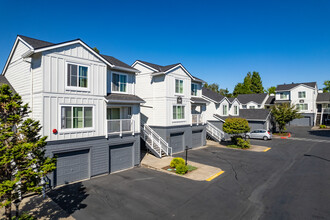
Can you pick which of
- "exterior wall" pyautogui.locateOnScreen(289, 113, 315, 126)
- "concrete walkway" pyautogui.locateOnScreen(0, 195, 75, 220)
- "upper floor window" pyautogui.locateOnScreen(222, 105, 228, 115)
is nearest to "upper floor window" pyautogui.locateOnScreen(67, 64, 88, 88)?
"concrete walkway" pyautogui.locateOnScreen(0, 195, 75, 220)

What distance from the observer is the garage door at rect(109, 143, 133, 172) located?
15.3 metres

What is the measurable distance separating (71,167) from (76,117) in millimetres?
3308

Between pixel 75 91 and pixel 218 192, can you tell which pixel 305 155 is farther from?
pixel 75 91

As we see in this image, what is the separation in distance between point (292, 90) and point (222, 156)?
41.3 m

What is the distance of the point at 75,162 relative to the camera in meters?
13.1

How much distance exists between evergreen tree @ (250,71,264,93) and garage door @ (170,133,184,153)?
62.6 m

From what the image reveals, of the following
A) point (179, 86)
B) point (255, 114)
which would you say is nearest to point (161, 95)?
point (179, 86)

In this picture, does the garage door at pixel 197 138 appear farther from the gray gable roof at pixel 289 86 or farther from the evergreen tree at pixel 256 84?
the evergreen tree at pixel 256 84

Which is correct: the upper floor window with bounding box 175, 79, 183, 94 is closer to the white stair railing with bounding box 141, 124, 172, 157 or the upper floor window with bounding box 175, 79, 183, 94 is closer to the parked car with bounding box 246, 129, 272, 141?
the white stair railing with bounding box 141, 124, 172, 157

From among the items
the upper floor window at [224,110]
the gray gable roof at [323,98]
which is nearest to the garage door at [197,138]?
the upper floor window at [224,110]

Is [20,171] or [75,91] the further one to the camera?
[75,91]

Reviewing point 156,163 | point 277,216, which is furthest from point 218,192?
point 156,163

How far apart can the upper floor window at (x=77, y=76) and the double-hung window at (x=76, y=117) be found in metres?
1.60

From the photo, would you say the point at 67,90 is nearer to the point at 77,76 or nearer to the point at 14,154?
the point at 77,76
